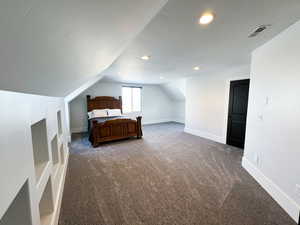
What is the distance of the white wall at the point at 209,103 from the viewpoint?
364 cm

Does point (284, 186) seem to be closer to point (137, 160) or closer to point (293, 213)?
point (293, 213)

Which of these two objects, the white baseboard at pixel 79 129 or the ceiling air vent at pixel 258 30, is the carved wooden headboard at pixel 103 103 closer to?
the white baseboard at pixel 79 129

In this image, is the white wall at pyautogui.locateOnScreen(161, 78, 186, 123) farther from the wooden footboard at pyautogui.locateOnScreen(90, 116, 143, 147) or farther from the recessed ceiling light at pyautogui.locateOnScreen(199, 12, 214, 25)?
the recessed ceiling light at pyautogui.locateOnScreen(199, 12, 214, 25)

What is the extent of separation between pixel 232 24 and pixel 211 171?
2254 millimetres

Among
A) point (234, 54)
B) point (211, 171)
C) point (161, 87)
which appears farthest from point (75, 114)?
point (234, 54)

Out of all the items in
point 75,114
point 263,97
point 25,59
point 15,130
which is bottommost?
point 75,114

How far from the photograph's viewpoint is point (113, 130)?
3.89 metres

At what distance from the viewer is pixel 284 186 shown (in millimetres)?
1546

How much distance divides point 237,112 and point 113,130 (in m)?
3.50

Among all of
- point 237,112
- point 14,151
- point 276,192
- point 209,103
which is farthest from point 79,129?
point 276,192

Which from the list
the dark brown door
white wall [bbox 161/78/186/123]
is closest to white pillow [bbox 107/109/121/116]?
white wall [bbox 161/78/186/123]

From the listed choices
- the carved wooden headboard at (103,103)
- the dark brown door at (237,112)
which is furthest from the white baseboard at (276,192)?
the carved wooden headboard at (103,103)

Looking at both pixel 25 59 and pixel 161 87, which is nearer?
pixel 25 59

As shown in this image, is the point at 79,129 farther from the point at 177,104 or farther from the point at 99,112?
the point at 177,104
